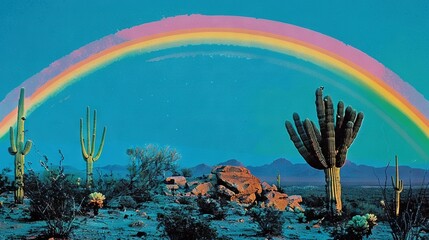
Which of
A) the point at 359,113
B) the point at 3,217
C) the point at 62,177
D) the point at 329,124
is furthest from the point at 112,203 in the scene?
the point at 359,113

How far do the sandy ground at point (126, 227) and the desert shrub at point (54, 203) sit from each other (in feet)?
0.92

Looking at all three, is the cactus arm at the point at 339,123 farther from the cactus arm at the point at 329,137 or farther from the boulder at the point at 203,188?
the boulder at the point at 203,188

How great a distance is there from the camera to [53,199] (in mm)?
10656

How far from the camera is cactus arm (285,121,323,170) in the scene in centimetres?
1728

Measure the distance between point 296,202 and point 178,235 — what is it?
17183 millimetres

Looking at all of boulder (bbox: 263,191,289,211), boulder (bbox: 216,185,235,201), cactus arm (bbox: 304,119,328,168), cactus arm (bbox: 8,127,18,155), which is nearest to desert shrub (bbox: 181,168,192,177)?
boulder (bbox: 263,191,289,211)

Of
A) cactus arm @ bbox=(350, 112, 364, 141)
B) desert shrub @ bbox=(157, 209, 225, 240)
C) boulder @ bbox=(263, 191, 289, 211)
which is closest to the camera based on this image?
desert shrub @ bbox=(157, 209, 225, 240)

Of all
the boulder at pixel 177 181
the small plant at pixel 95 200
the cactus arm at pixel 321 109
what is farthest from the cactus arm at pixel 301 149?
the boulder at pixel 177 181

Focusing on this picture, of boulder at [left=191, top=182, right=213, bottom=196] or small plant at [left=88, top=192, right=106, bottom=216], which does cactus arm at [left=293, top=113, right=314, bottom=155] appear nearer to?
small plant at [left=88, top=192, right=106, bottom=216]

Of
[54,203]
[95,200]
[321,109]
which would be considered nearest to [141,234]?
[54,203]

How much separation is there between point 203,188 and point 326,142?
8853mm

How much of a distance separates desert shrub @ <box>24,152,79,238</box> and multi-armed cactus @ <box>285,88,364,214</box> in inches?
323

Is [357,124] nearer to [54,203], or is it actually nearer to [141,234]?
[141,234]

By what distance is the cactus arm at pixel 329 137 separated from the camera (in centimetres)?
1703
